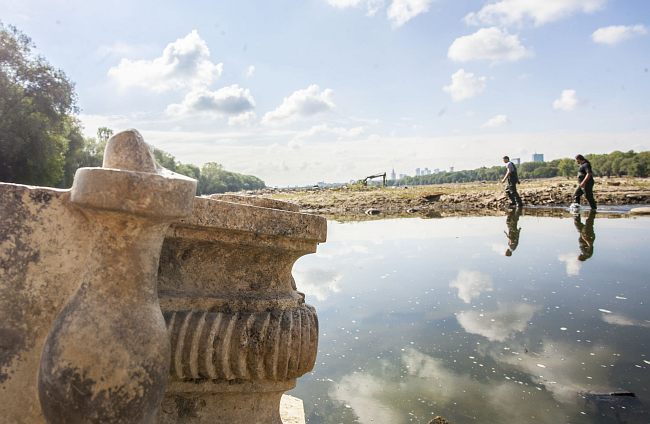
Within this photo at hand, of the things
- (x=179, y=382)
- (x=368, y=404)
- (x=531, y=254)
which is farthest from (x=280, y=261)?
(x=531, y=254)

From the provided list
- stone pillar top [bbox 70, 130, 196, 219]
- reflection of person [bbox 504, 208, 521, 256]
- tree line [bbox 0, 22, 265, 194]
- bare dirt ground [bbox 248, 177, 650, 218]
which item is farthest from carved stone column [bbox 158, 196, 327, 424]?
tree line [bbox 0, 22, 265, 194]

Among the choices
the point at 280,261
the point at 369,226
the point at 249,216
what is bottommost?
the point at 369,226

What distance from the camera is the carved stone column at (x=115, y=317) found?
1.41 metres

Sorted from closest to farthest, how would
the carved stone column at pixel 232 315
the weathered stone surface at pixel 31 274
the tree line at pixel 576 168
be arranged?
the weathered stone surface at pixel 31 274
the carved stone column at pixel 232 315
the tree line at pixel 576 168

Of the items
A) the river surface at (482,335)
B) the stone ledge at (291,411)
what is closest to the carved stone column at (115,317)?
the stone ledge at (291,411)

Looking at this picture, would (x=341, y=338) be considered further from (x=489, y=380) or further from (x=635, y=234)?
(x=635, y=234)

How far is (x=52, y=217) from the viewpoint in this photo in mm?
1616

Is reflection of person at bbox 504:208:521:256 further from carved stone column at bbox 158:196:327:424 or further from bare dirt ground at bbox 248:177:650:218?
carved stone column at bbox 158:196:327:424

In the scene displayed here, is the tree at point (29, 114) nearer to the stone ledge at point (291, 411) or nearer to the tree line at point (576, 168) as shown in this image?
the stone ledge at point (291, 411)

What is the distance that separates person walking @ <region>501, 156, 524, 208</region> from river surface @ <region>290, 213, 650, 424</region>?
9.80 meters

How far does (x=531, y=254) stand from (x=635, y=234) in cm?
378

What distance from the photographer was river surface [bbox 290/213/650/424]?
125 inches

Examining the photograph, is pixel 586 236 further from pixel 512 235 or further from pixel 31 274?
pixel 31 274

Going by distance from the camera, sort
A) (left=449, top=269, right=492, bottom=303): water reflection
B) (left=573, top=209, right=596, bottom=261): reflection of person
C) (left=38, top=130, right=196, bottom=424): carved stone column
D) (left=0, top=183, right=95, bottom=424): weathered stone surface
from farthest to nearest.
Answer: (left=573, top=209, right=596, bottom=261): reflection of person, (left=449, top=269, right=492, bottom=303): water reflection, (left=0, top=183, right=95, bottom=424): weathered stone surface, (left=38, top=130, right=196, bottom=424): carved stone column
